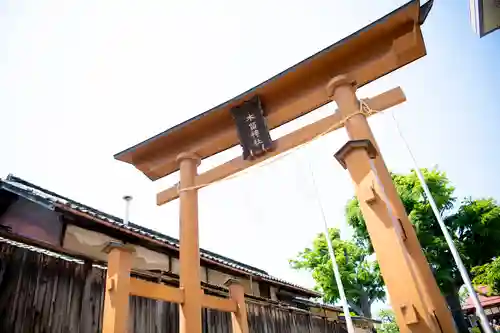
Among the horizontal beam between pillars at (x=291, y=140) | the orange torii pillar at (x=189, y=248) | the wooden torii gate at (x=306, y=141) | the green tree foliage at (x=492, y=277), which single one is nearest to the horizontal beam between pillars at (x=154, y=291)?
the wooden torii gate at (x=306, y=141)

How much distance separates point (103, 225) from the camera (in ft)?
23.0

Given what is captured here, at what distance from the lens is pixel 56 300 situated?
500 cm

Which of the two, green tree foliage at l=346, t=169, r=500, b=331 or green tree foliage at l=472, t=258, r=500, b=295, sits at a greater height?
green tree foliage at l=346, t=169, r=500, b=331

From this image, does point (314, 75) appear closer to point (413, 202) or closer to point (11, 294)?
point (11, 294)

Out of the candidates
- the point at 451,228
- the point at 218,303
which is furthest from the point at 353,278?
the point at 218,303

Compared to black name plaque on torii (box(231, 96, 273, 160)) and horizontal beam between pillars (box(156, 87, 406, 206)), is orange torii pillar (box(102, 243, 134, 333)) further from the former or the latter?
black name plaque on torii (box(231, 96, 273, 160))

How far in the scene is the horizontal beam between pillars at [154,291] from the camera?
3.65m

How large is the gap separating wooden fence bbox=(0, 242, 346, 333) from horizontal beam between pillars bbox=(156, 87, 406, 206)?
198cm

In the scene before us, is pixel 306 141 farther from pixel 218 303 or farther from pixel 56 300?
pixel 56 300

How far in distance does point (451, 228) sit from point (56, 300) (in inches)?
865

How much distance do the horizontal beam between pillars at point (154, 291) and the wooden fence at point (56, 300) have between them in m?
2.30

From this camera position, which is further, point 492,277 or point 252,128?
point 492,277

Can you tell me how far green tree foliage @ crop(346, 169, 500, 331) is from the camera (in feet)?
57.6

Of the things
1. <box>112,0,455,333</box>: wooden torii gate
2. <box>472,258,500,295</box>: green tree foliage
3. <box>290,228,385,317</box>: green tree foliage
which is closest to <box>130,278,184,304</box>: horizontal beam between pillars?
<box>112,0,455,333</box>: wooden torii gate
